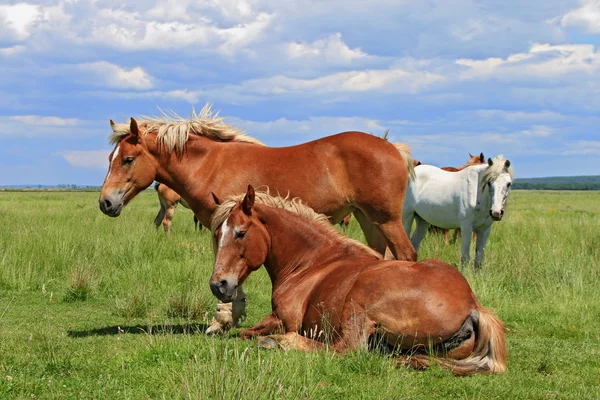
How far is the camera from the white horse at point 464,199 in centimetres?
1185

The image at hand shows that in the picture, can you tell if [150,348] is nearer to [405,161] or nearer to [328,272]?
[328,272]

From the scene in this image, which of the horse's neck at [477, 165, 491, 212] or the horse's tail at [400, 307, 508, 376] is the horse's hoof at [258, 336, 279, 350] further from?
the horse's neck at [477, 165, 491, 212]

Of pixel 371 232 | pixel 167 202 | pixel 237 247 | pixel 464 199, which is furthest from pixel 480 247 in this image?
pixel 167 202

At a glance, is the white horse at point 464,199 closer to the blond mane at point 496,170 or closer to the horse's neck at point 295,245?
the blond mane at point 496,170

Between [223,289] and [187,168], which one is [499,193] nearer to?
[187,168]

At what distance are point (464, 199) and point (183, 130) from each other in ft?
21.6

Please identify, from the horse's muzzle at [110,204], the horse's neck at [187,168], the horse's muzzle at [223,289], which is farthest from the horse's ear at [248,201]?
the horse's muzzle at [110,204]

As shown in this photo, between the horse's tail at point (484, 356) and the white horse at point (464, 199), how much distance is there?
587 cm

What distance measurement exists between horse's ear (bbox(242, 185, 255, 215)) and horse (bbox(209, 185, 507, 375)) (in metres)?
0.01

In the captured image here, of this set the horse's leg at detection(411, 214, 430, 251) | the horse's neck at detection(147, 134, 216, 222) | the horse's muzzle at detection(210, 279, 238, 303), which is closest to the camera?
the horse's muzzle at detection(210, 279, 238, 303)

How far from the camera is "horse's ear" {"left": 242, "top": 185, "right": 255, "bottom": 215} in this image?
625 centimetres

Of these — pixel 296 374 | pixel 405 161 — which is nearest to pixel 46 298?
pixel 405 161

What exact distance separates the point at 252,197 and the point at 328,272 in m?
1.01

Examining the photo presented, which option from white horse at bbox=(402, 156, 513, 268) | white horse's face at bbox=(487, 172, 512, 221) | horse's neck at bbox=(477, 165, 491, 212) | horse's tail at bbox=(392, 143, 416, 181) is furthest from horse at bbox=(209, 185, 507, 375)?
horse's neck at bbox=(477, 165, 491, 212)
